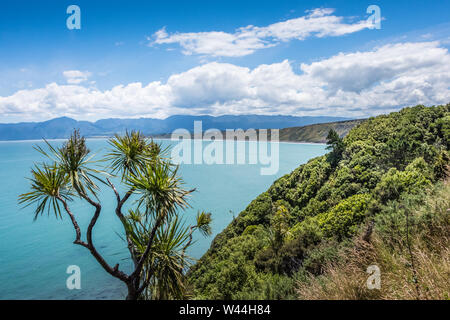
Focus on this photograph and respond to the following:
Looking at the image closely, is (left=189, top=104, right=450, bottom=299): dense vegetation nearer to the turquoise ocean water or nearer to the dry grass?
the dry grass

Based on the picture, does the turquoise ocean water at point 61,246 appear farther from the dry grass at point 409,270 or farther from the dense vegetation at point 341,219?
the dense vegetation at point 341,219

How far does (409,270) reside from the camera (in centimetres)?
390

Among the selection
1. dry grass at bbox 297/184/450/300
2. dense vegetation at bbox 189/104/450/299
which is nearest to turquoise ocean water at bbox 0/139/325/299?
dry grass at bbox 297/184/450/300

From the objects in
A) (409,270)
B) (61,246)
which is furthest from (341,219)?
(61,246)

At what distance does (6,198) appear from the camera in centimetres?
6344

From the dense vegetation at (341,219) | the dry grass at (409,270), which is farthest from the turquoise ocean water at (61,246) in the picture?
the dense vegetation at (341,219)

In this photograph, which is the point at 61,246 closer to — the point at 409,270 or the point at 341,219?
the point at 341,219

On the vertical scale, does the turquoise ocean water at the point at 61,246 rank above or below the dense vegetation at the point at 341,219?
below

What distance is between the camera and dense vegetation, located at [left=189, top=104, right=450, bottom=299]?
16.9 ft

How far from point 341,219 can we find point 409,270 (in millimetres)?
12921

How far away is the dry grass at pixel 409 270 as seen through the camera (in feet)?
11.2

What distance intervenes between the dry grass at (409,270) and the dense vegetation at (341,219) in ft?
0.09

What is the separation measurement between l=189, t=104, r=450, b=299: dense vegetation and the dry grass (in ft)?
0.09
